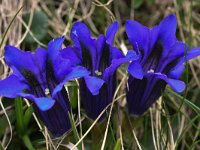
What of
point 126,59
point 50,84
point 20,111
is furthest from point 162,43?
point 20,111

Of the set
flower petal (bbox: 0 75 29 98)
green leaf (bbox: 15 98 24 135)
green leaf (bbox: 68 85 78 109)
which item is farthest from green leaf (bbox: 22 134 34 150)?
flower petal (bbox: 0 75 29 98)

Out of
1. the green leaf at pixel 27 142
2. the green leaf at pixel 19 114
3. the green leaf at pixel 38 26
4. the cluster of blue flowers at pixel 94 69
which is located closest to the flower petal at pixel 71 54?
the cluster of blue flowers at pixel 94 69

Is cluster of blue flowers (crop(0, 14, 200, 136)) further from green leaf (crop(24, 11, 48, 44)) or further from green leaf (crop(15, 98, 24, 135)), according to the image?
green leaf (crop(24, 11, 48, 44))

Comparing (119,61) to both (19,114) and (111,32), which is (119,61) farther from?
(19,114)

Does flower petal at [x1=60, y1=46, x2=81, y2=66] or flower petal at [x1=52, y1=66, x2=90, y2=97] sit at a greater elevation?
flower petal at [x1=60, y1=46, x2=81, y2=66]

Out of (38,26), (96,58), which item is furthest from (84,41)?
(38,26)

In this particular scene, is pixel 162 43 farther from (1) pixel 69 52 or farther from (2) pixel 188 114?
(2) pixel 188 114
